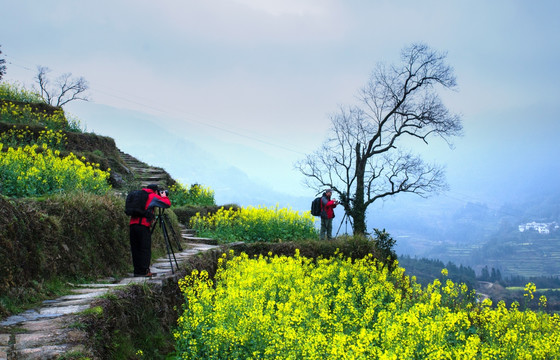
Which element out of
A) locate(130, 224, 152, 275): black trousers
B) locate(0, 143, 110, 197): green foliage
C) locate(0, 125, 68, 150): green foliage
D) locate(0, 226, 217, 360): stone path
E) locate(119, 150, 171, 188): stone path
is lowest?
locate(0, 226, 217, 360): stone path

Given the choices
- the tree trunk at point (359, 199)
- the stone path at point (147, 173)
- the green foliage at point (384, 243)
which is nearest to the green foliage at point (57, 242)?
the stone path at point (147, 173)

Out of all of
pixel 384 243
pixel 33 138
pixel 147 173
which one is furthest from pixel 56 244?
pixel 384 243

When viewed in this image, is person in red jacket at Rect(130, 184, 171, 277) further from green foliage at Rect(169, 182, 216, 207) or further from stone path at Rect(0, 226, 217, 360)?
green foliage at Rect(169, 182, 216, 207)

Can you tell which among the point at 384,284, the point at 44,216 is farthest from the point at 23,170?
the point at 384,284

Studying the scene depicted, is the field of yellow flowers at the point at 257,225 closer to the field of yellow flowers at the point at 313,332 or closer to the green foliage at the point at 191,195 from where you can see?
Result: the green foliage at the point at 191,195

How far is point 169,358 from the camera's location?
24.0ft

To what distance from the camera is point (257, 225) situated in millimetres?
16969

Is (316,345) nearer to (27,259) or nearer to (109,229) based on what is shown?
(27,259)

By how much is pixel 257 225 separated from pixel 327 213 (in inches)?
112

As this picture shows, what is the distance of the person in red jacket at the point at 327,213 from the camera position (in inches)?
689

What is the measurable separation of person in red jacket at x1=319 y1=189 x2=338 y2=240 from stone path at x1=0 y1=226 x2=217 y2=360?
11.0 metres

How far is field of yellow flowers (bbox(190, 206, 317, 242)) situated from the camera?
52.0 ft

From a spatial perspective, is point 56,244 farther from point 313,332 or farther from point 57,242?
point 313,332

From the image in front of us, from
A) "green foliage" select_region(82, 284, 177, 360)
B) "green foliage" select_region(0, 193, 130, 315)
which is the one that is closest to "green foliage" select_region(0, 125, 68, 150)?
"green foliage" select_region(0, 193, 130, 315)
